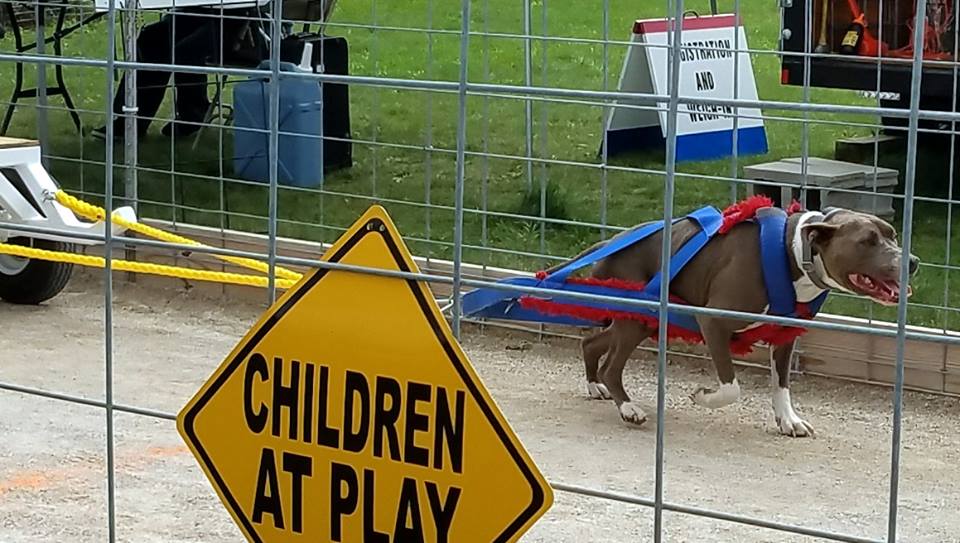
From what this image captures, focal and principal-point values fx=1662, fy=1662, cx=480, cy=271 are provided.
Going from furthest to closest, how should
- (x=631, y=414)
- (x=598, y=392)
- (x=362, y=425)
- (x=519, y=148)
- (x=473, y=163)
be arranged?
(x=519, y=148) < (x=473, y=163) < (x=598, y=392) < (x=631, y=414) < (x=362, y=425)

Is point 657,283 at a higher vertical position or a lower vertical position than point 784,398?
higher

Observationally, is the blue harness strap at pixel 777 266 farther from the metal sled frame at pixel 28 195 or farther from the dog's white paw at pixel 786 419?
the metal sled frame at pixel 28 195

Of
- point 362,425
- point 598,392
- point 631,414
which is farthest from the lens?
point 598,392

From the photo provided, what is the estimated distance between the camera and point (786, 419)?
5449 millimetres

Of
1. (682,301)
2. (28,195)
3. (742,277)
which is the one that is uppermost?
(28,195)

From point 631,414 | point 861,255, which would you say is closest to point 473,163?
point 631,414

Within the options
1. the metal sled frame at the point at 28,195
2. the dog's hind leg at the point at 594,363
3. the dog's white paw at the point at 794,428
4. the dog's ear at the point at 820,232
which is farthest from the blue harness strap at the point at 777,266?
the metal sled frame at the point at 28,195

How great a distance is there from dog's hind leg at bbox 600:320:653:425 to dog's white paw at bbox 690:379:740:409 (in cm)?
20

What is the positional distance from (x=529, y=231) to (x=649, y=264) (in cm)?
234

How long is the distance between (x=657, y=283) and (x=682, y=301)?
26cm

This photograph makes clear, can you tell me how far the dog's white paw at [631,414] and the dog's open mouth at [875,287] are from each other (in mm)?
859

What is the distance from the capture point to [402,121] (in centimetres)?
1060

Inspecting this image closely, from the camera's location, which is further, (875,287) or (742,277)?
(742,277)

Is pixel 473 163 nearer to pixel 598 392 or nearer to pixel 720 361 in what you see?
pixel 598 392
